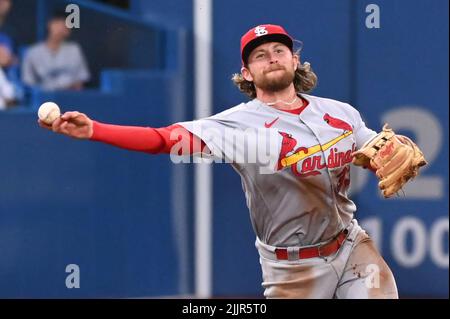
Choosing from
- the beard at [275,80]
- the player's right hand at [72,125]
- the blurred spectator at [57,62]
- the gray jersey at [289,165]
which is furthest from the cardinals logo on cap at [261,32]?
the blurred spectator at [57,62]

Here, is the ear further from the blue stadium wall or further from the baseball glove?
the blue stadium wall

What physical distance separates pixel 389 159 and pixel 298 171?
395 millimetres

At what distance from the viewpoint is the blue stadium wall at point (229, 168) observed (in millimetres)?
7371

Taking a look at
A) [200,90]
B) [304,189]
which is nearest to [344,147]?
[304,189]

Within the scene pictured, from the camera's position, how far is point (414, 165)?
5.18 m

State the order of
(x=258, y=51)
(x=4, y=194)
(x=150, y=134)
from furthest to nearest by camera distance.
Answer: (x=4, y=194)
(x=258, y=51)
(x=150, y=134)

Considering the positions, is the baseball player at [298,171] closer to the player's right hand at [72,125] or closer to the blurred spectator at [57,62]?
the player's right hand at [72,125]

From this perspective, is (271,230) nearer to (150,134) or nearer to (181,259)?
(150,134)

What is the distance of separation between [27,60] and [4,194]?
96cm

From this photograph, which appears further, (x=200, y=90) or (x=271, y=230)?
(x=200, y=90)

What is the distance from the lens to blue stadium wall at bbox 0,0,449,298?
7371 millimetres

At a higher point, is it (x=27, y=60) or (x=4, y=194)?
(x=27, y=60)

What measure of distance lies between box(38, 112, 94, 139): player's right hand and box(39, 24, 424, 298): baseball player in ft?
1.29

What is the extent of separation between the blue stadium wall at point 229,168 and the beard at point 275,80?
2.16 meters
